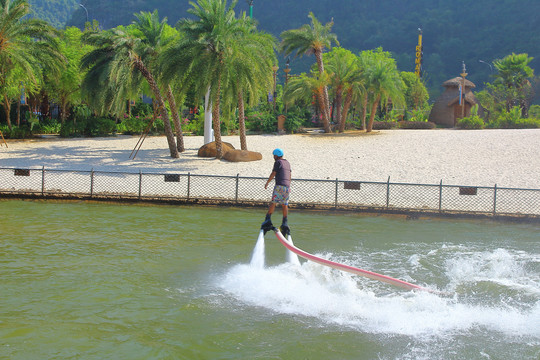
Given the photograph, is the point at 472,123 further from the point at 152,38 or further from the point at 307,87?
the point at 152,38

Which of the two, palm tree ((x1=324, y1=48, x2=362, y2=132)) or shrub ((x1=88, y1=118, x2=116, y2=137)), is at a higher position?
palm tree ((x1=324, y1=48, x2=362, y2=132))

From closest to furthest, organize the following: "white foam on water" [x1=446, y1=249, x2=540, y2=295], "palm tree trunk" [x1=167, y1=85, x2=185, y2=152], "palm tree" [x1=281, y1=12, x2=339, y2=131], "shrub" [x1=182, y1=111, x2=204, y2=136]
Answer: "white foam on water" [x1=446, y1=249, x2=540, y2=295]
"palm tree trunk" [x1=167, y1=85, x2=185, y2=152]
"palm tree" [x1=281, y1=12, x2=339, y2=131]
"shrub" [x1=182, y1=111, x2=204, y2=136]

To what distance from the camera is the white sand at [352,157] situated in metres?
→ 24.3

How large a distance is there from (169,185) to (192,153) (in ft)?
32.1

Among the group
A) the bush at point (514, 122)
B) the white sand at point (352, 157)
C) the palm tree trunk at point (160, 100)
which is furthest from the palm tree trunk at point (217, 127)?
the bush at point (514, 122)

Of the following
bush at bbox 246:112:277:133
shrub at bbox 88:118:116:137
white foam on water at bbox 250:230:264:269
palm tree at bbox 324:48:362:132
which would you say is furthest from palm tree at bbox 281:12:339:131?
white foam on water at bbox 250:230:264:269

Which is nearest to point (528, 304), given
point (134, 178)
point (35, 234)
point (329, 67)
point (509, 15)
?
point (35, 234)

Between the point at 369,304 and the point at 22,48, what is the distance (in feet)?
104

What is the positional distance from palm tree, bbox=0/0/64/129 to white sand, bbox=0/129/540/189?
14.1 ft

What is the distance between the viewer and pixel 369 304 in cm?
909

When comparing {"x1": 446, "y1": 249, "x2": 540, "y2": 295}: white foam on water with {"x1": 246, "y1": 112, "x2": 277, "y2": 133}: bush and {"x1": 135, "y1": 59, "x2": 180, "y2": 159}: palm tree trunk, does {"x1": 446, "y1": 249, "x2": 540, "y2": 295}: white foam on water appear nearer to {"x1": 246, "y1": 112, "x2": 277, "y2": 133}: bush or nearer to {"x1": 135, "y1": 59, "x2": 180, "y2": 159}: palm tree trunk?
{"x1": 135, "y1": 59, "x2": 180, "y2": 159}: palm tree trunk

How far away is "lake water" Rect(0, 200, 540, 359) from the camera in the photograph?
25.0 feet

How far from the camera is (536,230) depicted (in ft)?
53.3

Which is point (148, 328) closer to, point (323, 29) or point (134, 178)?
point (134, 178)
